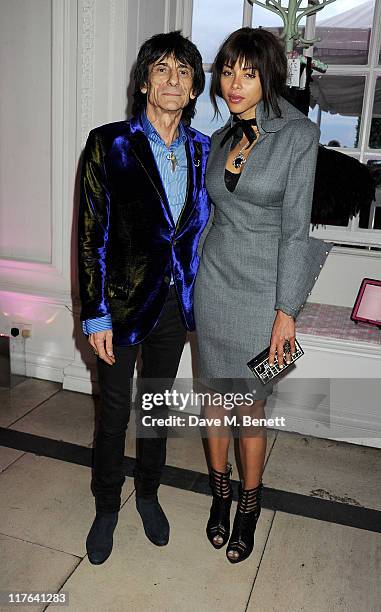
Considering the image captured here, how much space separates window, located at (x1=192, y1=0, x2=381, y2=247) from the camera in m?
3.30

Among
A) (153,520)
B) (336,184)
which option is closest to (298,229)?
(153,520)

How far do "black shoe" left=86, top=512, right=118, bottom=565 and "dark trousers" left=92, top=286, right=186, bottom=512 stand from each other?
37mm

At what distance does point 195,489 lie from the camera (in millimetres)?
2389

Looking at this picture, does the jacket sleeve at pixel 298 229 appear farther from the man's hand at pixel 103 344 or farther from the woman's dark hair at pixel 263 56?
the man's hand at pixel 103 344

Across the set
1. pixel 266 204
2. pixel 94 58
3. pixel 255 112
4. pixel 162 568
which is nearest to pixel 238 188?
pixel 266 204

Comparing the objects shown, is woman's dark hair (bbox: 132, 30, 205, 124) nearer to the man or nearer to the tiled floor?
the man

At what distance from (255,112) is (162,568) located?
1.53 m

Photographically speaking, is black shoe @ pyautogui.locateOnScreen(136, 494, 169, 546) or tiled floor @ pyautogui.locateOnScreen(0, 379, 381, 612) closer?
tiled floor @ pyautogui.locateOnScreen(0, 379, 381, 612)

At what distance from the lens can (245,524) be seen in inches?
78.2

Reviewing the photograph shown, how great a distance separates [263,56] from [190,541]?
5.43 ft

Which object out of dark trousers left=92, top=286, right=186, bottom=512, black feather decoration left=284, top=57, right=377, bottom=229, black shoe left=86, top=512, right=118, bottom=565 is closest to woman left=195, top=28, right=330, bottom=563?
dark trousers left=92, top=286, right=186, bottom=512

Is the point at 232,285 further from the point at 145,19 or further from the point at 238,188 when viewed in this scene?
the point at 145,19

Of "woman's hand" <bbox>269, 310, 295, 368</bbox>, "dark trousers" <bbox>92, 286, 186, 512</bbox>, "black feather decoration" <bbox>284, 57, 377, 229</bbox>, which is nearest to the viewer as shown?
"woman's hand" <bbox>269, 310, 295, 368</bbox>

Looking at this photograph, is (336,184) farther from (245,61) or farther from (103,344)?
(103,344)
